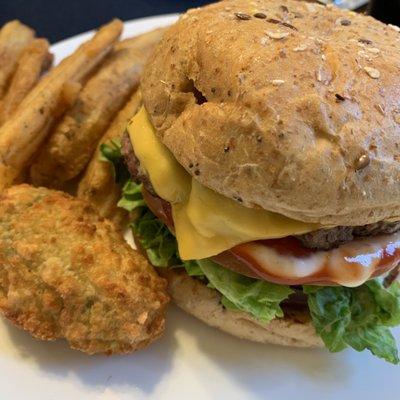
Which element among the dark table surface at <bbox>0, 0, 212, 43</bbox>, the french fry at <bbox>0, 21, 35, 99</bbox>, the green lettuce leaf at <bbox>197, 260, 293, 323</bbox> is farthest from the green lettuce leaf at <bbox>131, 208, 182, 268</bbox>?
the dark table surface at <bbox>0, 0, 212, 43</bbox>

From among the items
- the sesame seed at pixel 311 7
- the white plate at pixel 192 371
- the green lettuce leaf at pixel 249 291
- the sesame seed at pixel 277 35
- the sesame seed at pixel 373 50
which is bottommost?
the white plate at pixel 192 371

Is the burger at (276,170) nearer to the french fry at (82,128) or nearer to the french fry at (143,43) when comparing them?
the french fry at (82,128)

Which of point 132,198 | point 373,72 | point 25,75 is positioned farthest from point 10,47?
point 373,72

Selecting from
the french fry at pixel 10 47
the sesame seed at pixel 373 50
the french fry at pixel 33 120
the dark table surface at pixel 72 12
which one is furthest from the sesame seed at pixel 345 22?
the dark table surface at pixel 72 12

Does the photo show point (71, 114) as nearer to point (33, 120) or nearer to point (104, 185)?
point (33, 120)

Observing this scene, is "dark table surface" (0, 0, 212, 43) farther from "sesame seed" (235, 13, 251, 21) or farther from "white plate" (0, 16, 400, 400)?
"white plate" (0, 16, 400, 400)

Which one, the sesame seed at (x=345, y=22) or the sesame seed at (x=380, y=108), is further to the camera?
the sesame seed at (x=345, y=22)
